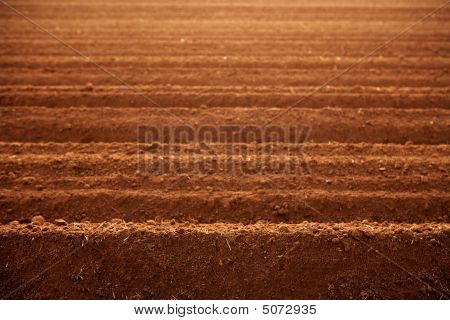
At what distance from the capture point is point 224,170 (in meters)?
3.91

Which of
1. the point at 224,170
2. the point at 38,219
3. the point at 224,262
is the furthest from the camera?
the point at 224,170

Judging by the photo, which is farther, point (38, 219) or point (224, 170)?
point (224, 170)

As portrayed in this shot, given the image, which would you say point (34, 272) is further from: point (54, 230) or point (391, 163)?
point (391, 163)

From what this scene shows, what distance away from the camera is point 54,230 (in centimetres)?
297

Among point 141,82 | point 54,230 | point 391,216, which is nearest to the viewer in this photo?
point 54,230

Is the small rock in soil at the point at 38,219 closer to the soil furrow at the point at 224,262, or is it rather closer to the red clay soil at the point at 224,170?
the red clay soil at the point at 224,170

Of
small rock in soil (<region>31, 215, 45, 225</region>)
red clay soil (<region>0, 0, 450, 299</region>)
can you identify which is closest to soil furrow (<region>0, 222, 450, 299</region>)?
red clay soil (<region>0, 0, 450, 299</region>)

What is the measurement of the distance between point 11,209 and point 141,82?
9.53 feet

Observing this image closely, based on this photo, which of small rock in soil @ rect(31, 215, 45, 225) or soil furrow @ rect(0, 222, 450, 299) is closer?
soil furrow @ rect(0, 222, 450, 299)

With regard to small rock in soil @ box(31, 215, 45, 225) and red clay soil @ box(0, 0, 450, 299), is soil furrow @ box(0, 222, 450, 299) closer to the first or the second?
red clay soil @ box(0, 0, 450, 299)

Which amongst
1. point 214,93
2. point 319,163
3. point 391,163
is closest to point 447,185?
point 391,163

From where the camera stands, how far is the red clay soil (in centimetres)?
278

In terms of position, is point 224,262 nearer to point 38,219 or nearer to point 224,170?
point 224,170

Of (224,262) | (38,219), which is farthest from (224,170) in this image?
(38,219)
